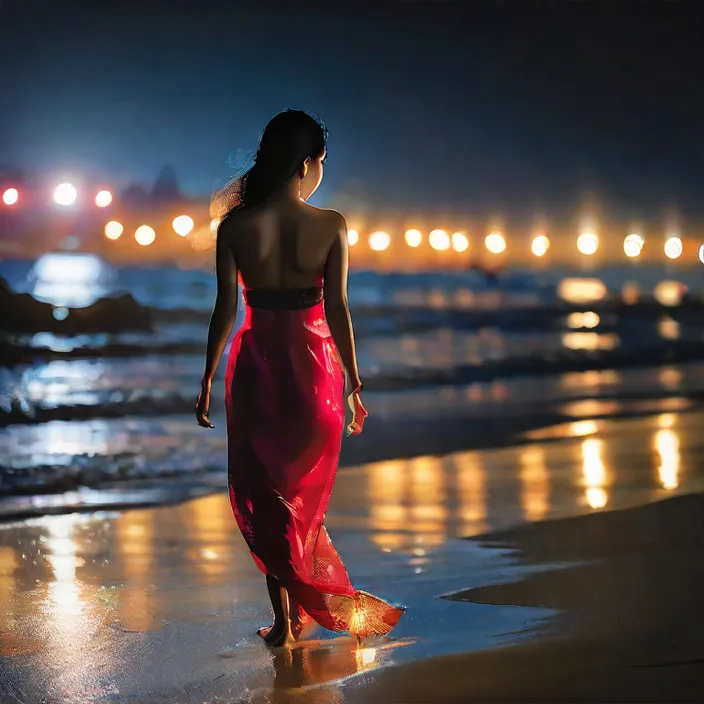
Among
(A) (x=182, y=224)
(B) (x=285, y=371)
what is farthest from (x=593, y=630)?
(A) (x=182, y=224)

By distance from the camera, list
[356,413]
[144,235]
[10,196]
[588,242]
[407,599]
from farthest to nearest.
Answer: [144,235], [588,242], [10,196], [407,599], [356,413]

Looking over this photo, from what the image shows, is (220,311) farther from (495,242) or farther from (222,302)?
(495,242)

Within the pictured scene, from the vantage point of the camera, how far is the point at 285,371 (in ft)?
13.0

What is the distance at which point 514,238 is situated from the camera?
1688 inches

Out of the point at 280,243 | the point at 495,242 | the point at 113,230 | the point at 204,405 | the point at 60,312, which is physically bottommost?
the point at 204,405

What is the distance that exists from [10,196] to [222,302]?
35.0 meters

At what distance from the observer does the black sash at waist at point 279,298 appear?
396cm

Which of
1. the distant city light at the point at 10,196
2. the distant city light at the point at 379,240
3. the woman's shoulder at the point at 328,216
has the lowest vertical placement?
the woman's shoulder at the point at 328,216

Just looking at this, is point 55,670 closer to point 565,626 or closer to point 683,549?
point 565,626

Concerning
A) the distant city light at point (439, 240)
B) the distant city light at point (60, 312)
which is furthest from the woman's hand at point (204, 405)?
the distant city light at point (439, 240)

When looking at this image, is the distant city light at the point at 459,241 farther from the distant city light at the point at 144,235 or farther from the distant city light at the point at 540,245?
the distant city light at the point at 144,235

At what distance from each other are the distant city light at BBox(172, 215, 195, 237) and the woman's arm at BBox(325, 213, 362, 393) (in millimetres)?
31991

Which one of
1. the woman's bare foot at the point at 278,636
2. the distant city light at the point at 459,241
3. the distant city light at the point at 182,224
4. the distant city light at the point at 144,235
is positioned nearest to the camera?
the woman's bare foot at the point at 278,636

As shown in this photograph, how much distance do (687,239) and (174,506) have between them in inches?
1229
